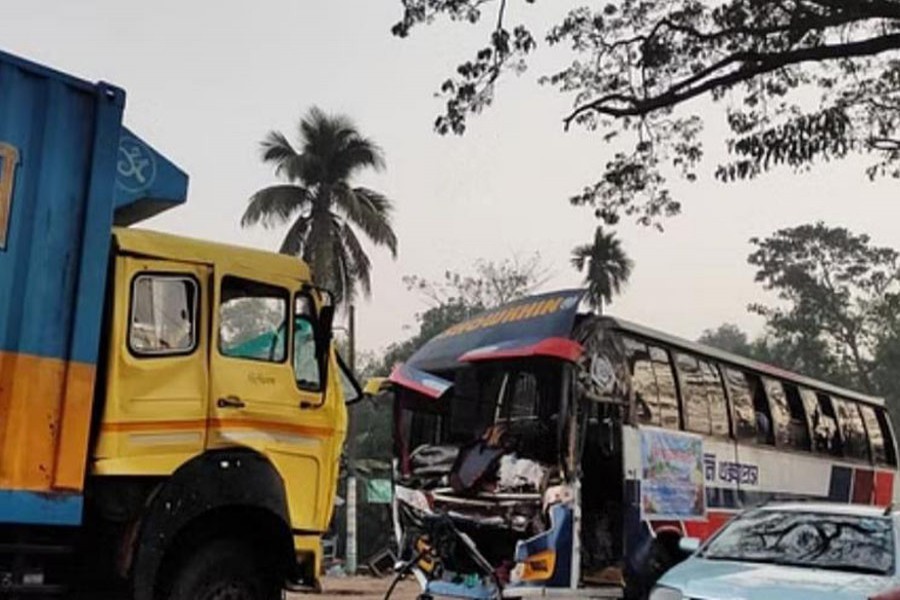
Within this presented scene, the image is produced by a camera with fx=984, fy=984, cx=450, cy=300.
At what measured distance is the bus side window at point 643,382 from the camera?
10400mm

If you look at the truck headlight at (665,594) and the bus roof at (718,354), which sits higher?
the bus roof at (718,354)

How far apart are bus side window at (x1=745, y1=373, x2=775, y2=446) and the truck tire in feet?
25.5

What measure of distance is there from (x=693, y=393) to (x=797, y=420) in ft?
11.2

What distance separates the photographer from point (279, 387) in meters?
6.98

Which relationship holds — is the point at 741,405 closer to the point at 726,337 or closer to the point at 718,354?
the point at 718,354

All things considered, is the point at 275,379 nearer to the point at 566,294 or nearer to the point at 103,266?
the point at 103,266

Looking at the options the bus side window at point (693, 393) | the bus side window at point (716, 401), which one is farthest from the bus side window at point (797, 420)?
the bus side window at point (693, 393)

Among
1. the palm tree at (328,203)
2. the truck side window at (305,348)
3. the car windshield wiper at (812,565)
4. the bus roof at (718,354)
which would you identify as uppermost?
the palm tree at (328,203)

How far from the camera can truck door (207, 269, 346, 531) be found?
668 cm

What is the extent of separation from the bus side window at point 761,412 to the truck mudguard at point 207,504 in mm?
7760

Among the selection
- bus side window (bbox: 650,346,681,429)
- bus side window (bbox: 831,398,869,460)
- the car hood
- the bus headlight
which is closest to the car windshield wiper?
the car hood

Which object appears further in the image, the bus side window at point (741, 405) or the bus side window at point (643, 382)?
the bus side window at point (741, 405)

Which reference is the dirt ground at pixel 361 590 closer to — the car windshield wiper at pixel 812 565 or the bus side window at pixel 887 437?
the car windshield wiper at pixel 812 565

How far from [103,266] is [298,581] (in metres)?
2.62
